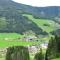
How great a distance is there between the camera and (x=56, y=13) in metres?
133

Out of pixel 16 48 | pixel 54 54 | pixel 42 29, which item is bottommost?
pixel 42 29

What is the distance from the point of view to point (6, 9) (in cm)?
13775

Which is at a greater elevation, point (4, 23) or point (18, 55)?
point (18, 55)

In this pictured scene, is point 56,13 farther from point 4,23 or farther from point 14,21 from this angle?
point 4,23

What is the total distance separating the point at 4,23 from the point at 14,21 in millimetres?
10276

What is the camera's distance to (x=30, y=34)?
8938 centimetres

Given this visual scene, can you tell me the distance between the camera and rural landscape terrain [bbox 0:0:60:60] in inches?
416

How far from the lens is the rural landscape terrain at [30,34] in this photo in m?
10.6

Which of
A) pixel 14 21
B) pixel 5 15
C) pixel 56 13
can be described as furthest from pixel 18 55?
pixel 56 13

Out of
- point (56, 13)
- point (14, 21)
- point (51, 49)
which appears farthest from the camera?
point (56, 13)

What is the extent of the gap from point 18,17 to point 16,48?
10550 cm

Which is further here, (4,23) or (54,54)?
(4,23)

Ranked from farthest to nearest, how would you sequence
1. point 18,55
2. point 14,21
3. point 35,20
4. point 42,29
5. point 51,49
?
point 14,21 < point 35,20 < point 42,29 < point 51,49 < point 18,55

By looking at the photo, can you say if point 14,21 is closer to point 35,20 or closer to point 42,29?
point 35,20
